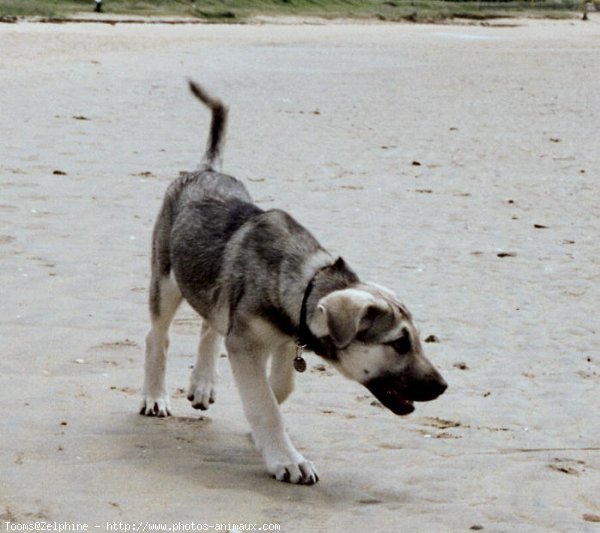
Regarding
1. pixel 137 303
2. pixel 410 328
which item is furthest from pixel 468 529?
pixel 137 303

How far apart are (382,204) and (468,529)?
22.7 feet

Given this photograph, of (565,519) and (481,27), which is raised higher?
(565,519)

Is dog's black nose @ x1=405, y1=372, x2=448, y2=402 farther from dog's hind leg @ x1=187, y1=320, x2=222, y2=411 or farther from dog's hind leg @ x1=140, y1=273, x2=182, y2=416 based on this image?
dog's hind leg @ x1=140, y1=273, x2=182, y2=416

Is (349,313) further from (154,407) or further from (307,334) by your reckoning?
(154,407)

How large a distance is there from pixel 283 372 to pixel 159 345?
2.15 feet

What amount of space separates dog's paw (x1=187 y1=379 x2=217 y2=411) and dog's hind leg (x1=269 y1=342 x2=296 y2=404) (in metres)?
0.31

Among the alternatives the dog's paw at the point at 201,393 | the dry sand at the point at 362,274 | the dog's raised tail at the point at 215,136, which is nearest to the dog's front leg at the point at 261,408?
the dry sand at the point at 362,274

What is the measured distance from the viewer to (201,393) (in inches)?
230

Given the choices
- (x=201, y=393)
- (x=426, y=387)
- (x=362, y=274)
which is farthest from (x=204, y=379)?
(x=362, y=274)

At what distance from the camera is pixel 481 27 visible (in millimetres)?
60625

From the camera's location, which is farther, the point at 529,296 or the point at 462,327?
the point at 529,296

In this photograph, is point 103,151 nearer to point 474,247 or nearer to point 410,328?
point 474,247

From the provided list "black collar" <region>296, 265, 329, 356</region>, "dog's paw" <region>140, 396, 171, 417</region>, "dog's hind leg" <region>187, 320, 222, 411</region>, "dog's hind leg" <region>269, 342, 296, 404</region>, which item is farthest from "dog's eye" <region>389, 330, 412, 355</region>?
"dog's paw" <region>140, 396, 171, 417</region>

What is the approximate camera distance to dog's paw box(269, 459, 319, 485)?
502 cm
